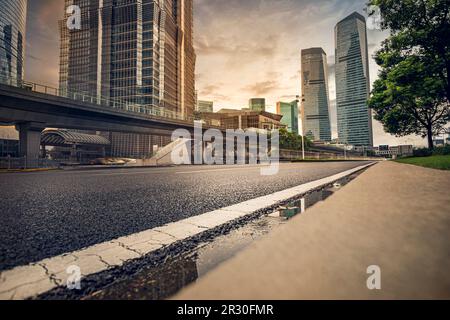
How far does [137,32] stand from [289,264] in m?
91.1

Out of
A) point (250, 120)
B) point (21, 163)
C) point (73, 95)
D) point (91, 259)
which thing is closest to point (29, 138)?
point (21, 163)

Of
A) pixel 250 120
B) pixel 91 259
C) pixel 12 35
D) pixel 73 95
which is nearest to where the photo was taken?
pixel 91 259

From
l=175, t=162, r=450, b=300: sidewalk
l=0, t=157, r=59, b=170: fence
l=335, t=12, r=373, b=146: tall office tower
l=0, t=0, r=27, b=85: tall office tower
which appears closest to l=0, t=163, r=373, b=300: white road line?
l=175, t=162, r=450, b=300: sidewalk

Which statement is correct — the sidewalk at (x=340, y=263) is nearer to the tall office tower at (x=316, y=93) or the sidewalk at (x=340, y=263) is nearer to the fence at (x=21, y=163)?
the fence at (x=21, y=163)

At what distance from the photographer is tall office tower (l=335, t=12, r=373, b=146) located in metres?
112

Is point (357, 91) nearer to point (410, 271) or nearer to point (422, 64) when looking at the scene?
point (422, 64)

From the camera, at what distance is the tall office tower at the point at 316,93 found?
179 metres

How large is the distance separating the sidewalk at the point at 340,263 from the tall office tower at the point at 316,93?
191m

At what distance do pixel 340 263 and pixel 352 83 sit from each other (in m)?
137

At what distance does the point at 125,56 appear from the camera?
7494 cm

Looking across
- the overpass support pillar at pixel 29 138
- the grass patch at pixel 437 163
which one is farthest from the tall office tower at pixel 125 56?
the grass patch at pixel 437 163

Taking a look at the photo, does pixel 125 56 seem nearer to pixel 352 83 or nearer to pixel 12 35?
pixel 12 35

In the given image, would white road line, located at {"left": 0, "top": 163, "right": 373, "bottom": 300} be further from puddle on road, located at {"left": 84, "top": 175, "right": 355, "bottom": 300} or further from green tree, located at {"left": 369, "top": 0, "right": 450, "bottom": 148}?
green tree, located at {"left": 369, "top": 0, "right": 450, "bottom": 148}

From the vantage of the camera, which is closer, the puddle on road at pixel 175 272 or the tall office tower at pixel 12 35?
the puddle on road at pixel 175 272
